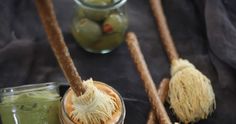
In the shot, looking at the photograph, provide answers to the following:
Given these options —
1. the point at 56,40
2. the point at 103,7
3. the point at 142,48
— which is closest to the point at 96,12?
the point at 103,7

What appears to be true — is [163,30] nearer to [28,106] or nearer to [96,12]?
[96,12]

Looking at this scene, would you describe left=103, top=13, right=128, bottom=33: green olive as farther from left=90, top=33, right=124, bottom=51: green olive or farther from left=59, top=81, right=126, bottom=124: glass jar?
left=59, top=81, right=126, bottom=124: glass jar

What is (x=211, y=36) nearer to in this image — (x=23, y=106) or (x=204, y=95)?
(x=204, y=95)

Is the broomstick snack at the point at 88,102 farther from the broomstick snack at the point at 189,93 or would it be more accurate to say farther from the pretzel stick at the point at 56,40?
the broomstick snack at the point at 189,93

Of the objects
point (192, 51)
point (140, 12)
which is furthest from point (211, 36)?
point (140, 12)

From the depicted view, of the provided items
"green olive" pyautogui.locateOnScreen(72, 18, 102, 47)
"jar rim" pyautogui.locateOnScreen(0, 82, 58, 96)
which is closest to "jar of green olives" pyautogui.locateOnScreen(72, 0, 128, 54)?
"green olive" pyautogui.locateOnScreen(72, 18, 102, 47)

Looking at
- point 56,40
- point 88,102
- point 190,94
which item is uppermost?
point 56,40

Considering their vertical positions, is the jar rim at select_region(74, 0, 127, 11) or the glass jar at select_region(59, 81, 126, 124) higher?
the jar rim at select_region(74, 0, 127, 11)

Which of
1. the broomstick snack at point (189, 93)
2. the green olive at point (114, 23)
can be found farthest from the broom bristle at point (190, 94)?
the green olive at point (114, 23)
